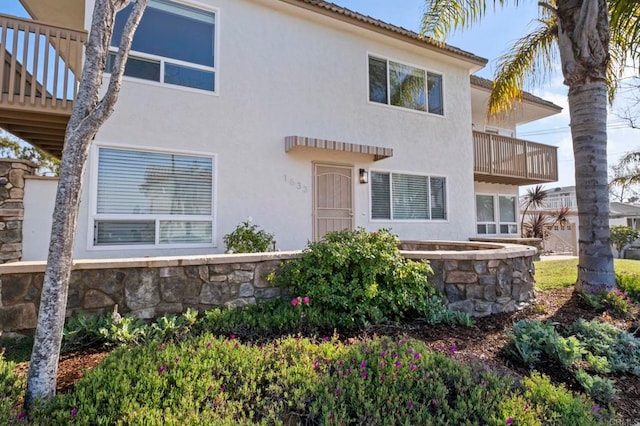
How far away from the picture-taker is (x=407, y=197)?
9602mm

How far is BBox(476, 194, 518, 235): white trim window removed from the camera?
1348 centimetres

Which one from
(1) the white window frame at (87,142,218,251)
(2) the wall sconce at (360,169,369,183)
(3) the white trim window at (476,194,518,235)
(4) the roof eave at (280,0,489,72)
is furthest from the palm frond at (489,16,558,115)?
(1) the white window frame at (87,142,218,251)

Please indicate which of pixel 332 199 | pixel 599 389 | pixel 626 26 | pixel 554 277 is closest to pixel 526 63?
pixel 626 26

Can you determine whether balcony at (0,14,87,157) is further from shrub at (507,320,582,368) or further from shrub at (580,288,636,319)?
shrub at (580,288,636,319)

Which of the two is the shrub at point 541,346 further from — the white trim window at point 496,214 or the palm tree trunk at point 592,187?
the white trim window at point 496,214

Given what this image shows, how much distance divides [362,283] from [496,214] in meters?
11.3

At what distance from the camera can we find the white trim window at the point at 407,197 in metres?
9.12

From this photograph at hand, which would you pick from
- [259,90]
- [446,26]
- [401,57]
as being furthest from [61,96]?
[401,57]

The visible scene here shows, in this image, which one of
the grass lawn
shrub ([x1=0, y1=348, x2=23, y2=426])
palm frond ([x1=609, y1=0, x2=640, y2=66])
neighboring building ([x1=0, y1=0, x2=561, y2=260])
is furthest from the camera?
the grass lawn

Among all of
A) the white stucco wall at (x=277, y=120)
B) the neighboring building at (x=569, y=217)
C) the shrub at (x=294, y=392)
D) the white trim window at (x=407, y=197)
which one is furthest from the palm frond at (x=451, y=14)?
the shrub at (x=294, y=392)

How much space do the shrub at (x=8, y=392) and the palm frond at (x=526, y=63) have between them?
34.5ft

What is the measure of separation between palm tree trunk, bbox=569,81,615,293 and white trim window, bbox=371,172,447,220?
13.5ft

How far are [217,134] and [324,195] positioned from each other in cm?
277

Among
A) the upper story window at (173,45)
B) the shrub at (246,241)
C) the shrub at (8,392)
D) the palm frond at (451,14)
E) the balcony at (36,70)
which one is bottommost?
the shrub at (8,392)
